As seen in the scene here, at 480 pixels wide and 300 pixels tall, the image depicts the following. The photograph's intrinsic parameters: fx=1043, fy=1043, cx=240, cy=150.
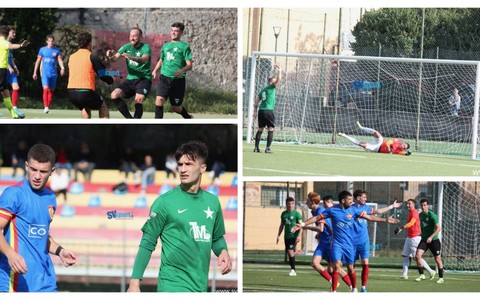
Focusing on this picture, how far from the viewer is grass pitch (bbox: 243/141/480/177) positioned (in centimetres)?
1538

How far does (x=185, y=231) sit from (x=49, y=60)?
1070cm

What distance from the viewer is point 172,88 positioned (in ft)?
48.6

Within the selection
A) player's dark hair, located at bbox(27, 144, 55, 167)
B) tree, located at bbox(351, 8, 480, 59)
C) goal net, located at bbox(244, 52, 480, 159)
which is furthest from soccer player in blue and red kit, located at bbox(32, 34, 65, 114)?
player's dark hair, located at bbox(27, 144, 55, 167)

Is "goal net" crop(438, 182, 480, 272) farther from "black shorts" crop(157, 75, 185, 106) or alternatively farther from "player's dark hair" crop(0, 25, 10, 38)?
"player's dark hair" crop(0, 25, 10, 38)

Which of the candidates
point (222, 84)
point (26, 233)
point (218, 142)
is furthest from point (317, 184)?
point (26, 233)

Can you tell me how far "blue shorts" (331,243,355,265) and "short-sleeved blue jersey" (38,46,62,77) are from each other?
301 inches

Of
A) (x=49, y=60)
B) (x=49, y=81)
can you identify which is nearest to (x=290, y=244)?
(x=49, y=81)

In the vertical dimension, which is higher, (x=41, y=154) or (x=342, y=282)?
(x=41, y=154)

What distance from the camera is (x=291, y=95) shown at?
1911 centimetres

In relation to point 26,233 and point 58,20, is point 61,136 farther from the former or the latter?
point 26,233

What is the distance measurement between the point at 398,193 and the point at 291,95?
265 cm

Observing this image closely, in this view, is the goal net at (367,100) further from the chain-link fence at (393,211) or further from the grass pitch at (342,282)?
the grass pitch at (342,282)

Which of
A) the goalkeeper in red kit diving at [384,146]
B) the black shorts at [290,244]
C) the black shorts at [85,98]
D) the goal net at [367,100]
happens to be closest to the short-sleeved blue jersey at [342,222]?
the black shorts at [290,244]

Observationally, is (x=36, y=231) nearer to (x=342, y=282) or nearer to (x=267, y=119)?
(x=342, y=282)
